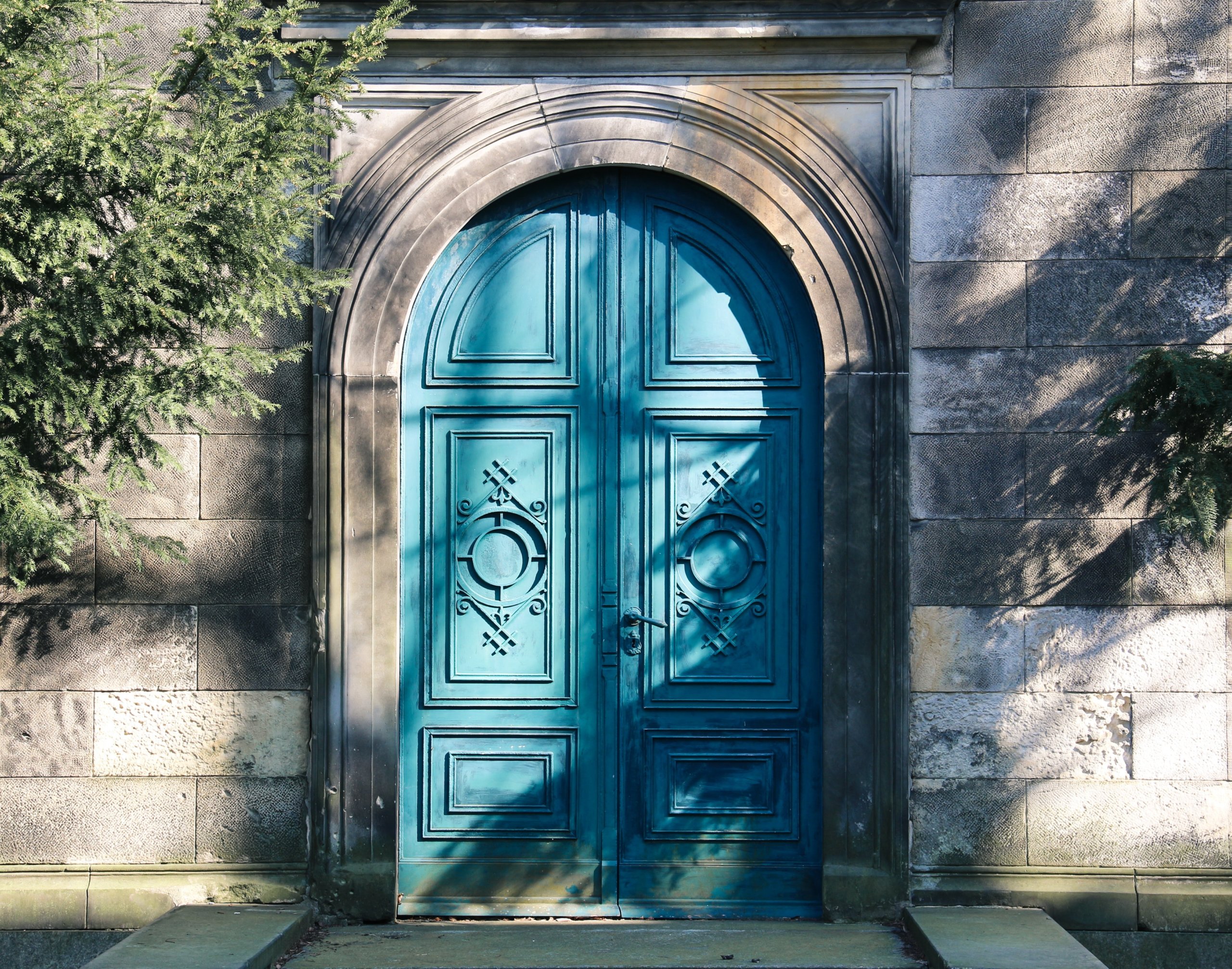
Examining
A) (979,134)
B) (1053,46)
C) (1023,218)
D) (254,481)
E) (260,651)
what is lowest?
(260,651)

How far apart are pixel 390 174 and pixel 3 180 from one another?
150 centimetres

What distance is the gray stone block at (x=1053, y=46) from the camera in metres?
4.62

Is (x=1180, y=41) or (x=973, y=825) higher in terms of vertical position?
(x=1180, y=41)

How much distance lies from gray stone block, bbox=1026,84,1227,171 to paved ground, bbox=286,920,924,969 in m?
3.27

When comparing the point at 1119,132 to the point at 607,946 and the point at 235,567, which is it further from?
the point at 235,567

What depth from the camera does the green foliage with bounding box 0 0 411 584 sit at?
3576mm

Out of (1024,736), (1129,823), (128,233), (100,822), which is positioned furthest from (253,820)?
(1129,823)

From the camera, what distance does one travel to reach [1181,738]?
15.0ft

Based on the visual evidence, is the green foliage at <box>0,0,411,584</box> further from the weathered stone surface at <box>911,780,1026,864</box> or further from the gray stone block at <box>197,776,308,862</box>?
the weathered stone surface at <box>911,780,1026,864</box>

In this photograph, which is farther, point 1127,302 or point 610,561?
point 610,561

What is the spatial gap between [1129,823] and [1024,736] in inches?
22.1

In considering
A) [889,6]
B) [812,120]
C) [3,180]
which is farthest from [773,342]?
[3,180]

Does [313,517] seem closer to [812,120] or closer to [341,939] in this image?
[341,939]

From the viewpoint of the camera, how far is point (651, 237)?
475cm
